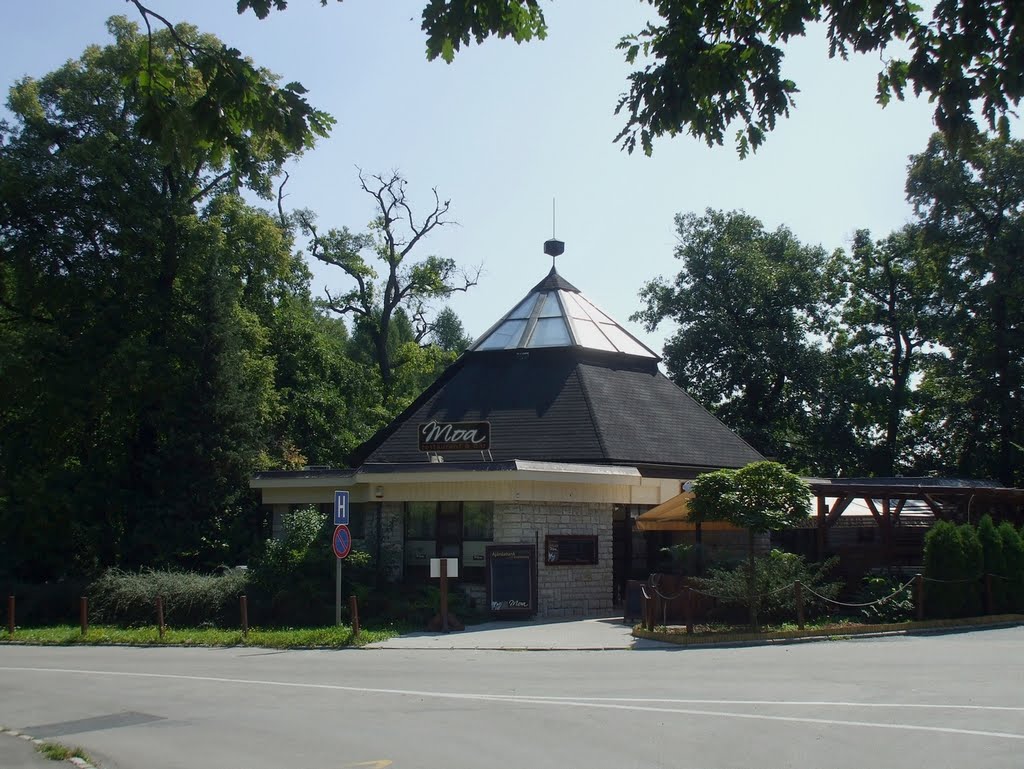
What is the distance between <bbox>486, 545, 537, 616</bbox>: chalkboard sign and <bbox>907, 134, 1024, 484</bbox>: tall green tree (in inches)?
1010

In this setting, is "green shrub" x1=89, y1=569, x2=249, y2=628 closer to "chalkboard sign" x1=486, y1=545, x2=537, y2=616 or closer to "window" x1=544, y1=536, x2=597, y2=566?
"chalkboard sign" x1=486, y1=545, x2=537, y2=616

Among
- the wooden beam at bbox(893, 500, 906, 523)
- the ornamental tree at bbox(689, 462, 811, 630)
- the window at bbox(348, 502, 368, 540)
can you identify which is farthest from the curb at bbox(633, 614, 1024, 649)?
the window at bbox(348, 502, 368, 540)

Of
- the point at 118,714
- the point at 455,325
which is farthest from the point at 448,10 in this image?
the point at 455,325

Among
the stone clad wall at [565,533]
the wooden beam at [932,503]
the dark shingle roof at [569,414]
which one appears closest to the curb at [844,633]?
the wooden beam at [932,503]

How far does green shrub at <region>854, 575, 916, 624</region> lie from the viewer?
802 inches

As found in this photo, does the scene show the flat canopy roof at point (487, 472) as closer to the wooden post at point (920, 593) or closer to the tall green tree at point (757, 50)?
the wooden post at point (920, 593)

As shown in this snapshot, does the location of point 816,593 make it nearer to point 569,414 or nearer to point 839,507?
point 839,507

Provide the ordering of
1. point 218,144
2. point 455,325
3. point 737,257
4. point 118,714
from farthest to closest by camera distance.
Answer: point 455,325 < point 737,257 < point 118,714 < point 218,144

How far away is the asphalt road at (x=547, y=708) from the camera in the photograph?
8.65 m

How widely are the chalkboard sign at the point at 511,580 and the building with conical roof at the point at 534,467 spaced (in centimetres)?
2

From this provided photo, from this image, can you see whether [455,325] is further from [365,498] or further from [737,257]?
[365,498]

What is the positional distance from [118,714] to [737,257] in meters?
40.7

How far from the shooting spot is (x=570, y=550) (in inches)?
915

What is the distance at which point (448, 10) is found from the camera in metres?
7.61
